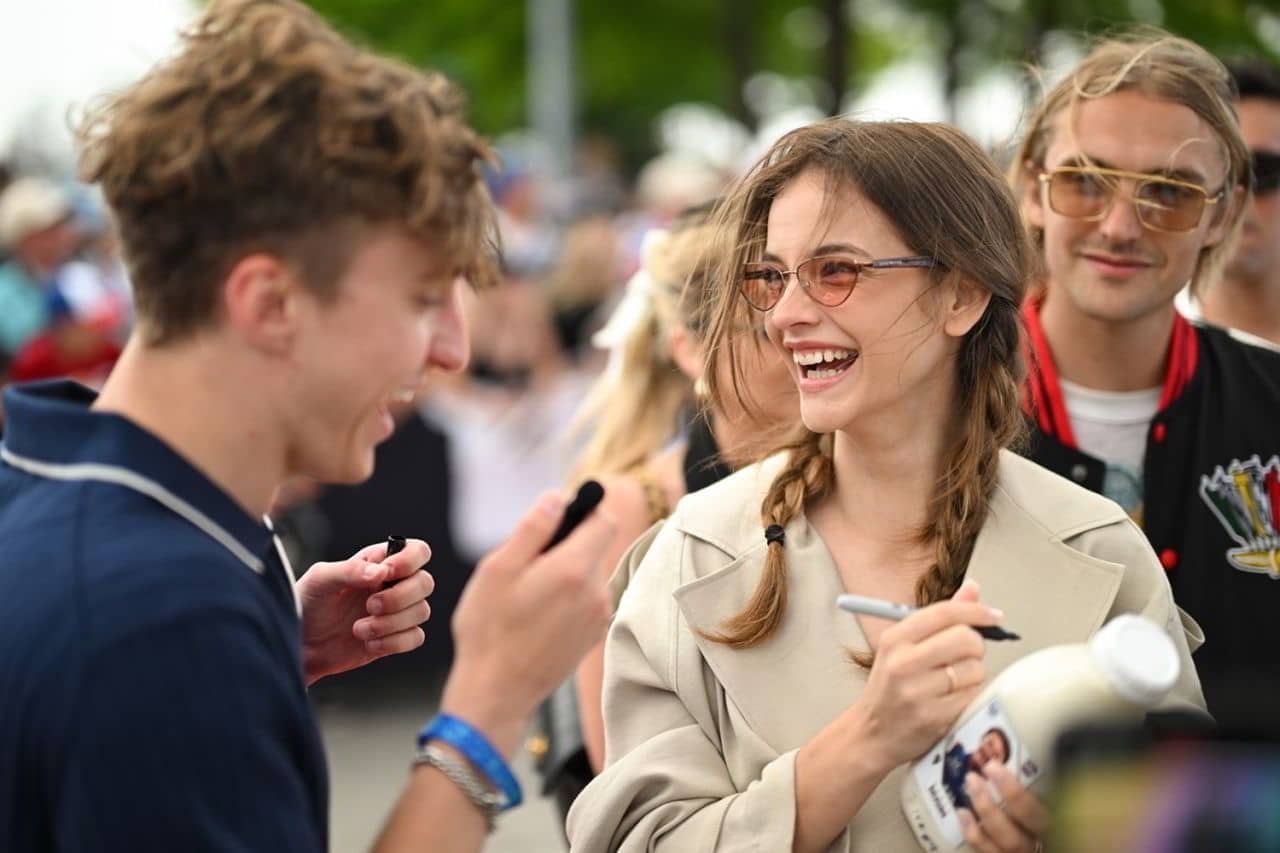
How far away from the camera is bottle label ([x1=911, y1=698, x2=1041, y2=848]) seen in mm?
2123

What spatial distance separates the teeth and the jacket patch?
1062mm

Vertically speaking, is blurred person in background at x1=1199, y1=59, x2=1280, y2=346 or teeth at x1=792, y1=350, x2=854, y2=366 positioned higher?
teeth at x1=792, y1=350, x2=854, y2=366

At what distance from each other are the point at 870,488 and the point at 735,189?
25.0 inches

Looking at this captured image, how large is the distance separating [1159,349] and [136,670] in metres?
2.60

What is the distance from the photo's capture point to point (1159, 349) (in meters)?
3.66

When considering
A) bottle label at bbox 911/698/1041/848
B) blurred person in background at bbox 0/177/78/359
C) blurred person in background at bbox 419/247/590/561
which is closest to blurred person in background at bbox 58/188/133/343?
A: blurred person in background at bbox 0/177/78/359

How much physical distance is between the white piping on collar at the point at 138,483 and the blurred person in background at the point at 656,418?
135 cm

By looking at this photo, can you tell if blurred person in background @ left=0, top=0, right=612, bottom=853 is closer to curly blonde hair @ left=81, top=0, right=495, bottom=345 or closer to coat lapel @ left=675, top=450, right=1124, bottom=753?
curly blonde hair @ left=81, top=0, right=495, bottom=345

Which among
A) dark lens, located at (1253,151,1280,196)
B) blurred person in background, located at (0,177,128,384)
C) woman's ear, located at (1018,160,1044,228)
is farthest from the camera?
blurred person in background, located at (0,177,128,384)

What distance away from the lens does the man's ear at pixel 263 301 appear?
74.7 inches

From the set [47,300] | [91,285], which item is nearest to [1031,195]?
[47,300]

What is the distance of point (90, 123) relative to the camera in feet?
6.72

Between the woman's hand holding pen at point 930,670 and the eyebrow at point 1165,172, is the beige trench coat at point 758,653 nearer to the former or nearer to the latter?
the woman's hand holding pen at point 930,670

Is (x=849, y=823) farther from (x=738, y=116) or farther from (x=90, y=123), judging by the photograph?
(x=738, y=116)
